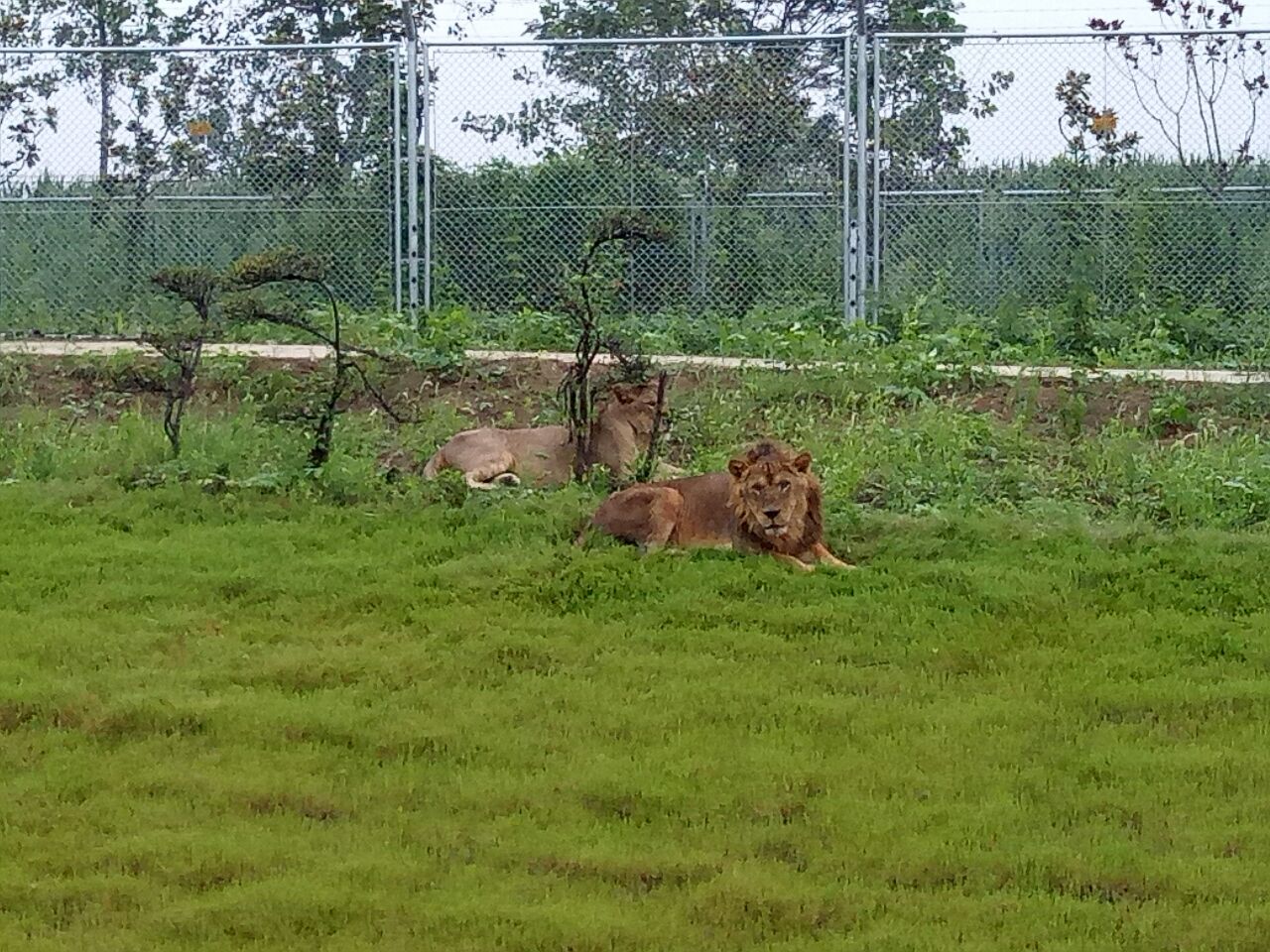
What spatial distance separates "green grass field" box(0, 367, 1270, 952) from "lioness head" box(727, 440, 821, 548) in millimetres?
265

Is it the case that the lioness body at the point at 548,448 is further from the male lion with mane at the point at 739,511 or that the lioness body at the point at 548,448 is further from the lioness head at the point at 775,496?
the lioness head at the point at 775,496

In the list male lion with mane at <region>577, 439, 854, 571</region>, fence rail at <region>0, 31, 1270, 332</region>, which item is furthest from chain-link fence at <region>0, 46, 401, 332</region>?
male lion with mane at <region>577, 439, 854, 571</region>

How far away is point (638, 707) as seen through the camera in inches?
274

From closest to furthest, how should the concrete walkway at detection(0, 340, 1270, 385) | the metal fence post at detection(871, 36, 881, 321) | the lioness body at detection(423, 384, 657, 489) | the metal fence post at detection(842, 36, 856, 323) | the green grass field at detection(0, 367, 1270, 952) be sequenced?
the green grass field at detection(0, 367, 1270, 952), the lioness body at detection(423, 384, 657, 489), the concrete walkway at detection(0, 340, 1270, 385), the metal fence post at detection(871, 36, 881, 321), the metal fence post at detection(842, 36, 856, 323)

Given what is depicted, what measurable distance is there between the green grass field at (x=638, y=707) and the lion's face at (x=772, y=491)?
27 cm

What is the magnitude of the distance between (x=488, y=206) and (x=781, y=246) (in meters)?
2.66

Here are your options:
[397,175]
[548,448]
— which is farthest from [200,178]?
[548,448]

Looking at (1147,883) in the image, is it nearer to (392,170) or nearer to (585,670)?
(585,670)

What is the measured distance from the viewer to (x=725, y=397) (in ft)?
40.0

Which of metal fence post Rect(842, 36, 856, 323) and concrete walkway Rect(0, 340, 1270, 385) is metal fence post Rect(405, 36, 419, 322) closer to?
concrete walkway Rect(0, 340, 1270, 385)

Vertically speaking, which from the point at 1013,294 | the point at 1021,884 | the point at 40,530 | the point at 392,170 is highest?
the point at 392,170

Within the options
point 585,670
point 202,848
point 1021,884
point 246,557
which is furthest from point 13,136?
point 1021,884

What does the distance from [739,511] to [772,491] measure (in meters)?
0.24

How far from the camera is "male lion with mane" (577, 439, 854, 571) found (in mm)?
8969
